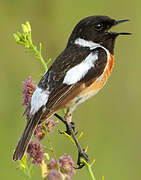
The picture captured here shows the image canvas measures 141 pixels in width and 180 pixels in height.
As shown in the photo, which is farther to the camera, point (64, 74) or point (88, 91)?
point (88, 91)

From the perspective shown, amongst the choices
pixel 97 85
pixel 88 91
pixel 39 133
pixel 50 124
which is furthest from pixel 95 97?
pixel 39 133

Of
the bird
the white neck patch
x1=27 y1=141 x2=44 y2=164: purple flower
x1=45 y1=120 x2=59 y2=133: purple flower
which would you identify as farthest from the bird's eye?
x1=27 y1=141 x2=44 y2=164: purple flower

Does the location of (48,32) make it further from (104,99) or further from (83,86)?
(83,86)

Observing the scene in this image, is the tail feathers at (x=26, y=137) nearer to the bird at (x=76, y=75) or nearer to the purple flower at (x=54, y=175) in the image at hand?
the bird at (x=76, y=75)

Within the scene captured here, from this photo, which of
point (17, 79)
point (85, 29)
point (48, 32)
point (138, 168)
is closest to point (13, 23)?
point (48, 32)

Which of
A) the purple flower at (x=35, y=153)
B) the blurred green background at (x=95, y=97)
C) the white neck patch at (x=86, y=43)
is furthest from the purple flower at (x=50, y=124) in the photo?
the blurred green background at (x=95, y=97)

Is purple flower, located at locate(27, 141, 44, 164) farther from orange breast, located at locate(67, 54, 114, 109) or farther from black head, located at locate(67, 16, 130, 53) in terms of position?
black head, located at locate(67, 16, 130, 53)

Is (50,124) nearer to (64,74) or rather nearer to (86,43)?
(64,74)
